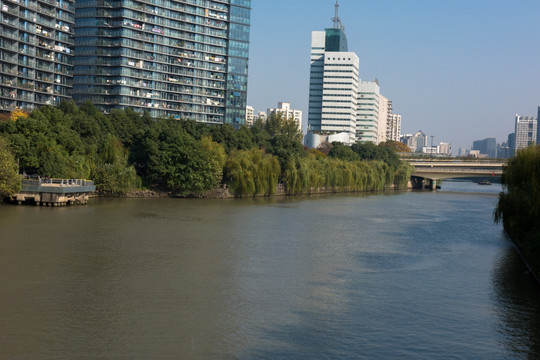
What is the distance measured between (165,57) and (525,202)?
97.6 meters

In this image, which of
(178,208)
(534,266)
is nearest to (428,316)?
(534,266)

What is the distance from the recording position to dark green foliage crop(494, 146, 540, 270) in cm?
3100

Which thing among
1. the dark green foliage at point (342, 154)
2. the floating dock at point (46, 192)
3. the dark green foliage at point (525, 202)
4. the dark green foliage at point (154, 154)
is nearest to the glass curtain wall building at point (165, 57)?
the dark green foliage at point (342, 154)

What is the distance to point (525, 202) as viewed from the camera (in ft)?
111

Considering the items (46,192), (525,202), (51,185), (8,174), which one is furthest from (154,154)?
→ (525,202)

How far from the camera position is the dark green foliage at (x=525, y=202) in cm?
3100

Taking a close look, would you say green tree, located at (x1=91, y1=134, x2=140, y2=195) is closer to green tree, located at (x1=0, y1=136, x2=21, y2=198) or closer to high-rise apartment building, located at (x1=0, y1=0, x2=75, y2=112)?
green tree, located at (x1=0, y1=136, x2=21, y2=198)

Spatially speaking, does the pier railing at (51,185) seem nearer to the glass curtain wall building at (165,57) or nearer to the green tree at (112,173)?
the green tree at (112,173)

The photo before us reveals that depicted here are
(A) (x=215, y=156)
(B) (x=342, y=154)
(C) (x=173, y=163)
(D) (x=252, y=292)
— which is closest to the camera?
(D) (x=252, y=292)

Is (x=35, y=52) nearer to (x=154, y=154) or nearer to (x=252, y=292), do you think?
(x=154, y=154)

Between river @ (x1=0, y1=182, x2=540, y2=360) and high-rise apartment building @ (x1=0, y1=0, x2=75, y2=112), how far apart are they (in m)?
55.3

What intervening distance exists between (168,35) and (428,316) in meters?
107

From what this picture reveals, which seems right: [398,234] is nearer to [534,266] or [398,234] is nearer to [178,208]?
[534,266]

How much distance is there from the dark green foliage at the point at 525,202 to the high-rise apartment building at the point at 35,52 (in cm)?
7827
